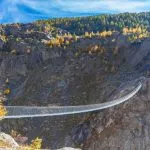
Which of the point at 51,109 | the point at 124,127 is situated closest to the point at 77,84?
the point at 124,127

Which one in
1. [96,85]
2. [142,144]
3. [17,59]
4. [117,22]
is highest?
[117,22]

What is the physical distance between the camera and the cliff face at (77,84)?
2461 inches

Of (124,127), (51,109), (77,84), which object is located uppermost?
(77,84)

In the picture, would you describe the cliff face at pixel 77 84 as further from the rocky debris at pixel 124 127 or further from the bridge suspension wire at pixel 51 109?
the bridge suspension wire at pixel 51 109

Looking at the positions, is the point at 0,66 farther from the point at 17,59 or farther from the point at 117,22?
the point at 117,22

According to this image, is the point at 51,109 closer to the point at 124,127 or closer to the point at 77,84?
the point at 124,127

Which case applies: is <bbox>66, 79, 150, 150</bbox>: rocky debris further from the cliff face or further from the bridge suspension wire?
the bridge suspension wire

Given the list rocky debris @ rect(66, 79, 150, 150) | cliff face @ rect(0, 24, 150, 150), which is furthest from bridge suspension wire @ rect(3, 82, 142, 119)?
cliff face @ rect(0, 24, 150, 150)

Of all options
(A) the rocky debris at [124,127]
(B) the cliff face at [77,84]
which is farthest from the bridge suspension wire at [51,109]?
(B) the cliff face at [77,84]

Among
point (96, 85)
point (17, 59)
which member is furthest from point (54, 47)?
point (96, 85)

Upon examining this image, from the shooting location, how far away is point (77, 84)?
75.2 metres

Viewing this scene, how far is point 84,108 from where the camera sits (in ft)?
194

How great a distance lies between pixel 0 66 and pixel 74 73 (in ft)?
47.0

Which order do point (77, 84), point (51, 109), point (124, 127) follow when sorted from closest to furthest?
point (51, 109), point (124, 127), point (77, 84)
